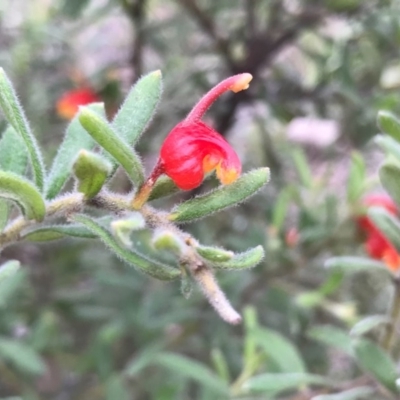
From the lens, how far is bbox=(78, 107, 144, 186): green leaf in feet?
1.05

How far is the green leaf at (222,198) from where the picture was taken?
0.34 metres

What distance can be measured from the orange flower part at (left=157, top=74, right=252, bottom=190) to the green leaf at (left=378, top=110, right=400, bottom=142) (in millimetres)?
176

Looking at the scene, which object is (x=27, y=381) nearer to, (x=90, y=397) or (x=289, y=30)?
(x=90, y=397)

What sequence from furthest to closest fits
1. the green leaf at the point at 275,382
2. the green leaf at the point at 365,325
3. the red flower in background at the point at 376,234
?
1. the red flower in background at the point at 376,234
2. the green leaf at the point at 275,382
3. the green leaf at the point at 365,325

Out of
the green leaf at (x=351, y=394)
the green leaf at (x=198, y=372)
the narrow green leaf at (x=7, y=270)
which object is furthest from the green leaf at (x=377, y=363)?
the narrow green leaf at (x=7, y=270)

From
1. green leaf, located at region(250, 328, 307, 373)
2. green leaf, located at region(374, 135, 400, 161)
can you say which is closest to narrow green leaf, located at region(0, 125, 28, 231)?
green leaf, located at region(374, 135, 400, 161)

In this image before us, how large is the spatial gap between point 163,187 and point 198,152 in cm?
3

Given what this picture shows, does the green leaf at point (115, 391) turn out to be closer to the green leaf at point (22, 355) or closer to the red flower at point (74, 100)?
the green leaf at point (22, 355)

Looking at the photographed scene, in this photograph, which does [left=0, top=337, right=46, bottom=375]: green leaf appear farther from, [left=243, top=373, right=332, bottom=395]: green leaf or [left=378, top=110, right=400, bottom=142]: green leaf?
[left=378, top=110, right=400, bottom=142]: green leaf

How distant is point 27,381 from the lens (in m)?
0.92

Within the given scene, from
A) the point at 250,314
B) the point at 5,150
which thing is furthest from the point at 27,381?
the point at 5,150

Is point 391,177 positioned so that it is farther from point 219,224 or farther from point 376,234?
point 219,224

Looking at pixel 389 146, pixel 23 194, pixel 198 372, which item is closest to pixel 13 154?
pixel 23 194

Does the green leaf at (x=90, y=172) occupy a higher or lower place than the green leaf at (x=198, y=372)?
higher
